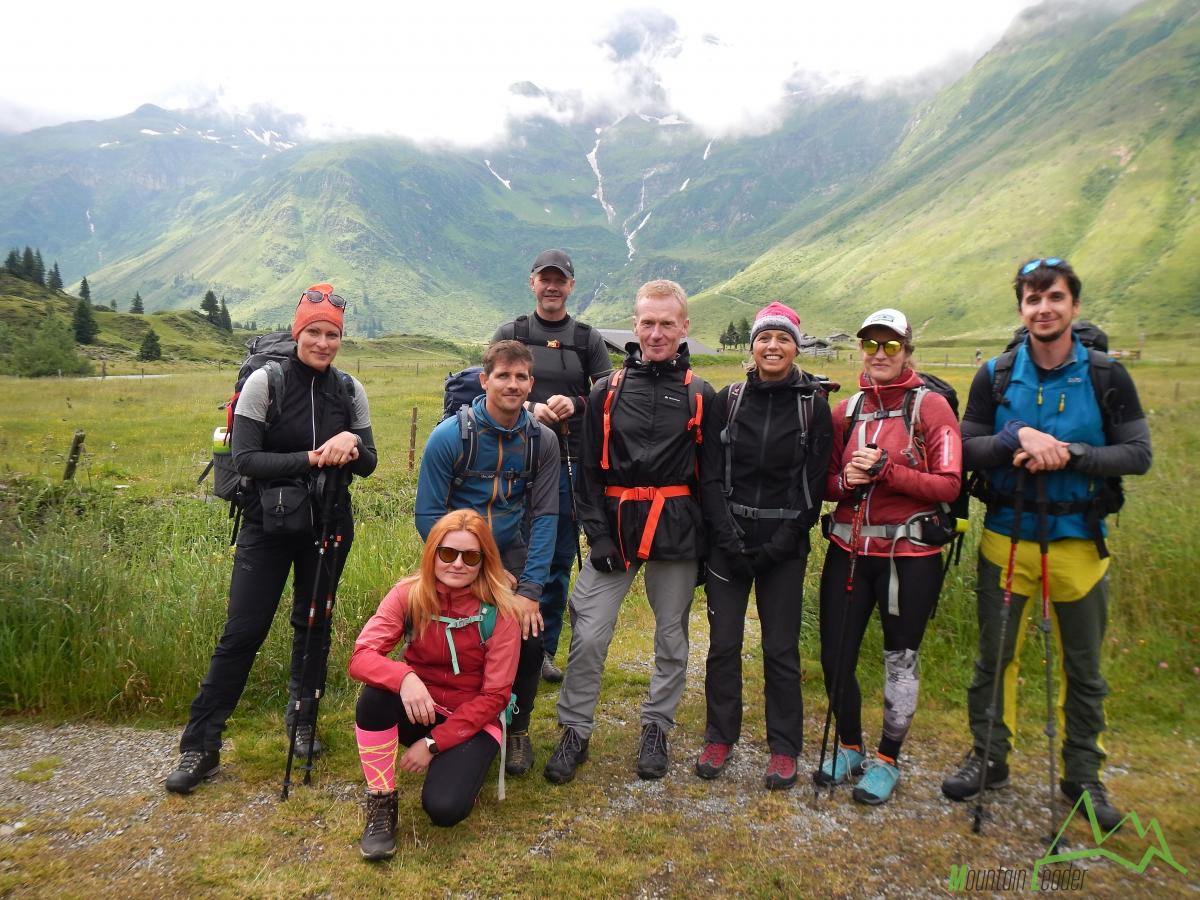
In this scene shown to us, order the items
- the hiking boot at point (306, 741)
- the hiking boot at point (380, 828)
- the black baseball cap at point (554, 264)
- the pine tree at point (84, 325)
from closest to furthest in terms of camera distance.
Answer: the hiking boot at point (380, 828) < the hiking boot at point (306, 741) < the black baseball cap at point (554, 264) < the pine tree at point (84, 325)

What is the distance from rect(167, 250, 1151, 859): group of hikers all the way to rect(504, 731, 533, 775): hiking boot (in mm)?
25

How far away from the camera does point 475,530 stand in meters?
4.26

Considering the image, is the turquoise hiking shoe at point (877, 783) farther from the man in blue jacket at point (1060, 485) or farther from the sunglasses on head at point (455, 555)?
the sunglasses on head at point (455, 555)

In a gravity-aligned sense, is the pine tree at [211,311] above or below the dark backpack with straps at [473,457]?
above

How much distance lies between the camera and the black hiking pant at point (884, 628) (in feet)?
14.3

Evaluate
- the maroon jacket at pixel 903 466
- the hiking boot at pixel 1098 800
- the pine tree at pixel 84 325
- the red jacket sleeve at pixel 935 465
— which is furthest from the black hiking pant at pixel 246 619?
the pine tree at pixel 84 325

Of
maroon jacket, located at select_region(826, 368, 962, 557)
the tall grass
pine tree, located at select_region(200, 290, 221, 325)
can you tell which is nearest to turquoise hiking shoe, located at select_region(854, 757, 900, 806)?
maroon jacket, located at select_region(826, 368, 962, 557)

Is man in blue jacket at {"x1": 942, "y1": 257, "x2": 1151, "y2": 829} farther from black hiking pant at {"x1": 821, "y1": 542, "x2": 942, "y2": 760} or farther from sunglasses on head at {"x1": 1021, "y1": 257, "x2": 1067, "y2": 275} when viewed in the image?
black hiking pant at {"x1": 821, "y1": 542, "x2": 942, "y2": 760}

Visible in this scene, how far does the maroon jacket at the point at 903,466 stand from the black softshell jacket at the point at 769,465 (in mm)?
231

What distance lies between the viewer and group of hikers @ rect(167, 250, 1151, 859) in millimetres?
4125

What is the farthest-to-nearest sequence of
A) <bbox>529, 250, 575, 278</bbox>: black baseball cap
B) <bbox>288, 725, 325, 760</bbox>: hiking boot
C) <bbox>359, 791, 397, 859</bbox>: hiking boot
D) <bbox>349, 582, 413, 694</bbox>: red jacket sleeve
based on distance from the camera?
1. <bbox>529, 250, 575, 278</bbox>: black baseball cap
2. <bbox>288, 725, 325, 760</bbox>: hiking boot
3. <bbox>349, 582, 413, 694</bbox>: red jacket sleeve
4. <bbox>359, 791, 397, 859</bbox>: hiking boot

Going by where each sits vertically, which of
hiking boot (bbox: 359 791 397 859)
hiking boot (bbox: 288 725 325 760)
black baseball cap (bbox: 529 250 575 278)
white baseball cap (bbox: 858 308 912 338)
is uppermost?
black baseball cap (bbox: 529 250 575 278)

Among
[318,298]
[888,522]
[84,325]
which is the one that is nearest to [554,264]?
[318,298]

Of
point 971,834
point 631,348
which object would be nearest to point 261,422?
point 631,348
